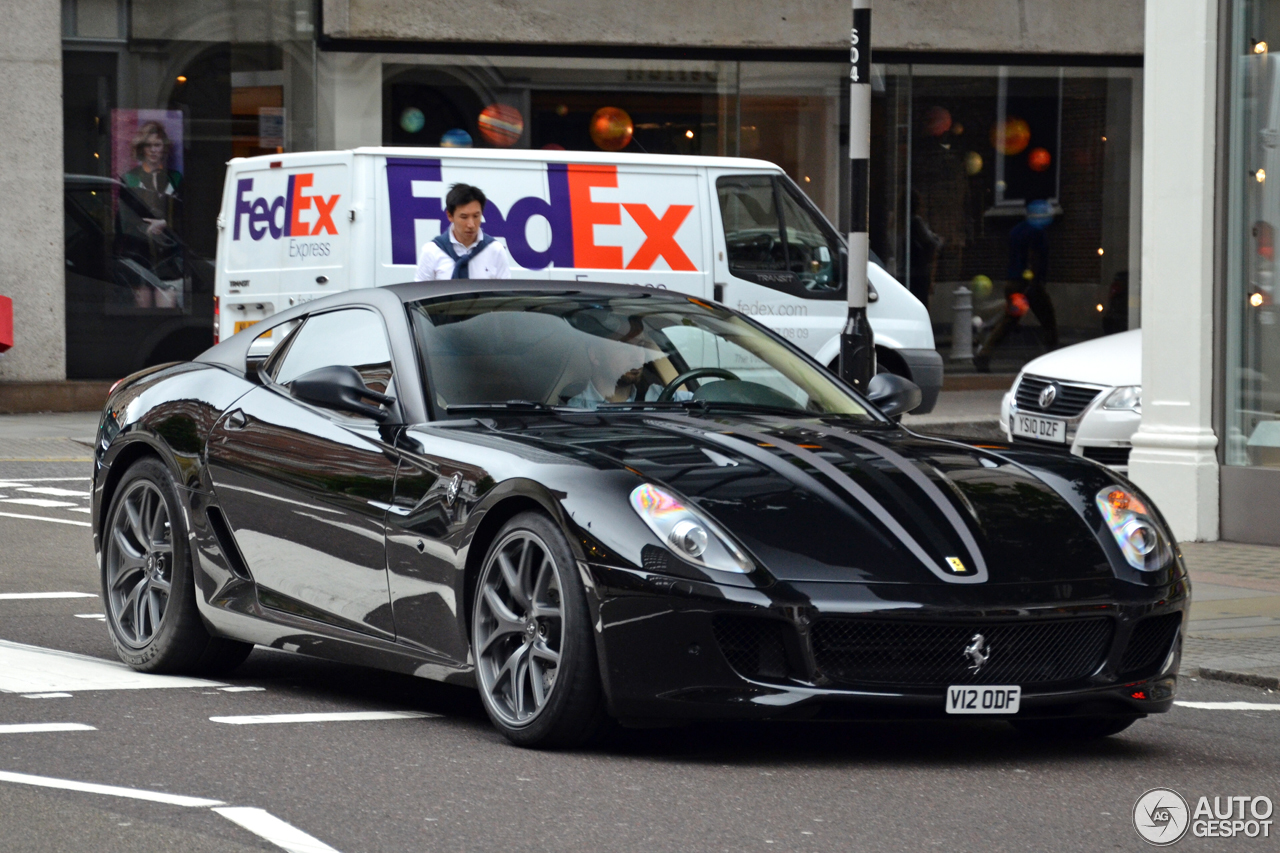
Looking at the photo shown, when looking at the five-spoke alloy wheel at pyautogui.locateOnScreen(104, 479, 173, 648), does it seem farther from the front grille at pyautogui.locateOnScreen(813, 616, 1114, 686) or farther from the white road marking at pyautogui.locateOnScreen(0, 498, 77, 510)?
the white road marking at pyautogui.locateOnScreen(0, 498, 77, 510)

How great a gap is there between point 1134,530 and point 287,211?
36.5 ft

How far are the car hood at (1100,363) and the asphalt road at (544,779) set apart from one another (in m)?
7.01

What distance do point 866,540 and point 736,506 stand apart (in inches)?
13.8

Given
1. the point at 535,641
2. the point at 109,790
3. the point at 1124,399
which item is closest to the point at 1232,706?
the point at 535,641

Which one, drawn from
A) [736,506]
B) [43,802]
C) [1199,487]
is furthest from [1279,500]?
[43,802]

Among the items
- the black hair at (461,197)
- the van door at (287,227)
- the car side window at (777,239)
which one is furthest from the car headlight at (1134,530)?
the car side window at (777,239)

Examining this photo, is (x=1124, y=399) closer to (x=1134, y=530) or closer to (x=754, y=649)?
(x=1134, y=530)

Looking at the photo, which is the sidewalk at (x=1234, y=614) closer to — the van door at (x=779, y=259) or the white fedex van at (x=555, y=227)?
the white fedex van at (x=555, y=227)

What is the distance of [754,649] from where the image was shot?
18.2 feet

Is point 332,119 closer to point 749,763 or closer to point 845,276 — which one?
point 845,276

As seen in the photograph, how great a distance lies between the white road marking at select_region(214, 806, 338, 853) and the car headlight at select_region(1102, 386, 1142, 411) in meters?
9.53

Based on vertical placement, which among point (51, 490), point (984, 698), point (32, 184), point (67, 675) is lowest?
point (51, 490)

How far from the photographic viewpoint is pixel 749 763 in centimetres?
574

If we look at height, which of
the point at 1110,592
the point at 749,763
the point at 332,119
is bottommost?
the point at 749,763
